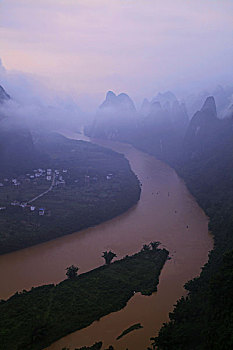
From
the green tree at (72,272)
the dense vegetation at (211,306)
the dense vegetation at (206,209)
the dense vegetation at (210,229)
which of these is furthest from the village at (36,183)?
the dense vegetation at (211,306)

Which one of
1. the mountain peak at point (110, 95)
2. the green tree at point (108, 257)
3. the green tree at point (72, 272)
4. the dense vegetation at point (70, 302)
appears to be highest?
the mountain peak at point (110, 95)

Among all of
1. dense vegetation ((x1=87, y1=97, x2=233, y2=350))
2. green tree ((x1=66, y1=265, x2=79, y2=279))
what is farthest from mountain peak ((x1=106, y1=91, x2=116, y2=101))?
green tree ((x1=66, y1=265, x2=79, y2=279))

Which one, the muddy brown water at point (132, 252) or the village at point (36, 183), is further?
the village at point (36, 183)

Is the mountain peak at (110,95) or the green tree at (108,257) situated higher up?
the mountain peak at (110,95)

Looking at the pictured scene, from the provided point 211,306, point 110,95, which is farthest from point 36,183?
point 110,95

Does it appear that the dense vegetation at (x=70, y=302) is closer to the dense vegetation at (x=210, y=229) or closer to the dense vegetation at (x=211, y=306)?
the dense vegetation at (x=211, y=306)

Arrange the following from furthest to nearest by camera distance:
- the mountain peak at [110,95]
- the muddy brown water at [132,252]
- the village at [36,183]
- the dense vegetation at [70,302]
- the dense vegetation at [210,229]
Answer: the mountain peak at [110,95], the village at [36,183], the muddy brown water at [132,252], the dense vegetation at [70,302], the dense vegetation at [210,229]

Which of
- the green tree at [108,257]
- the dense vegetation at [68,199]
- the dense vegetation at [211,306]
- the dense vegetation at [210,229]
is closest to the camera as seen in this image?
the dense vegetation at [211,306]

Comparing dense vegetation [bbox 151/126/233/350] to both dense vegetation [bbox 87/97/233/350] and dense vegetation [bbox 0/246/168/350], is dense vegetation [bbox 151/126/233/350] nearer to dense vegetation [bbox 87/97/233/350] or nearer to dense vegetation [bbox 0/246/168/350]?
dense vegetation [bbox 87/97/233/350]
